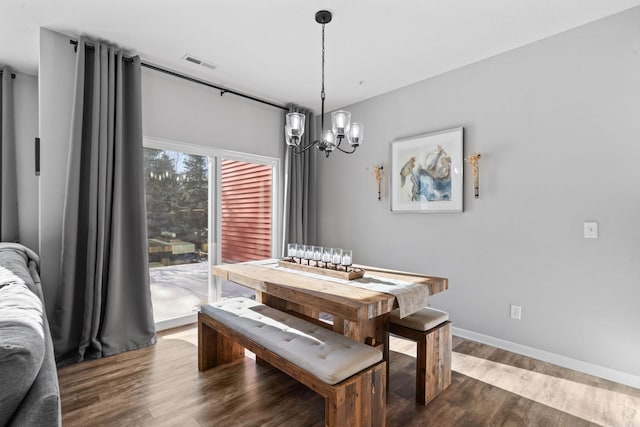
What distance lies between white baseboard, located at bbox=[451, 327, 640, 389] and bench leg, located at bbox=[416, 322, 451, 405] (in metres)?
1.02

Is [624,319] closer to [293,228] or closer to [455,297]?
[455,297]

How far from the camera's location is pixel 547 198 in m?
2.66

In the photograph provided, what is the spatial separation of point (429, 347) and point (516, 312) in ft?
4.24

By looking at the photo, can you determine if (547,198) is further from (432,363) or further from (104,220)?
(104,220)

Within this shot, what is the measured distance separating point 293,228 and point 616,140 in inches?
126

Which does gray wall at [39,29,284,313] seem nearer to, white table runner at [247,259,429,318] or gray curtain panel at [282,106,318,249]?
gray curtain panel at [282,106,318,249]

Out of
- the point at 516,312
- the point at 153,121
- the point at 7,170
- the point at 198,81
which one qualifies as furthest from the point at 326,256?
the point at 7,170

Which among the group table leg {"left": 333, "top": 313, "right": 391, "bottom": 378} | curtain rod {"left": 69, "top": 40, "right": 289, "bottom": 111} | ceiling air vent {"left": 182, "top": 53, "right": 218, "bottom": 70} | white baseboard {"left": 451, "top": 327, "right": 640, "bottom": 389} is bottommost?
white baseboard {"left": 451, "top": 327, "right": 640, "bottom": 389}

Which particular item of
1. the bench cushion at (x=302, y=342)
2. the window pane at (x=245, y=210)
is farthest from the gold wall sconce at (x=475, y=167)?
the window pane at (x=245, y=210)

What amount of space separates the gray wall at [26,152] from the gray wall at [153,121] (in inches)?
36.7

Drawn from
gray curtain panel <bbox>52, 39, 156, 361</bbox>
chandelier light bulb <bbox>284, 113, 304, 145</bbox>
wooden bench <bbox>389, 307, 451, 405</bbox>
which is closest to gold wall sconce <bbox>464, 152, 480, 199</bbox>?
wooden bench <bbox>389, 307, 451, 405</bbox>

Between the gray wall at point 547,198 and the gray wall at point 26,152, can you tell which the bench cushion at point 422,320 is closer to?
the gray wall at point 547,198

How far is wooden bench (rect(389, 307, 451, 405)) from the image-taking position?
2033 mm

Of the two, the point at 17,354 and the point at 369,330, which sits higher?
the point at 17,354
